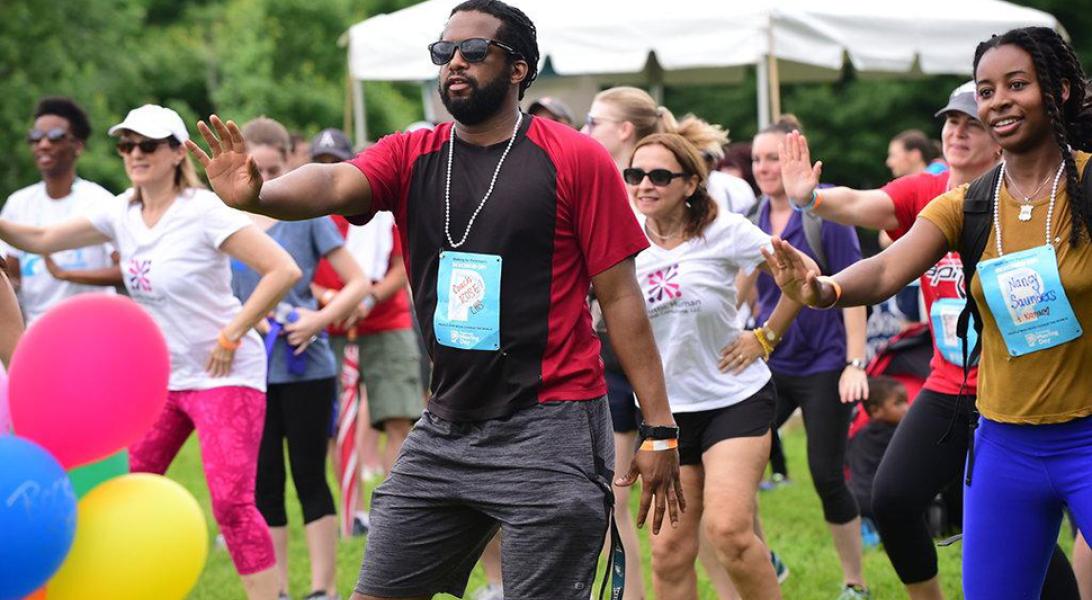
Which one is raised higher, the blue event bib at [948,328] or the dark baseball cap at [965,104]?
the dark baseball cap at [965,104]

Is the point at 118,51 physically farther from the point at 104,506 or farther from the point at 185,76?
the point at 104,506

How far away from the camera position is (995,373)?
4.35 meters

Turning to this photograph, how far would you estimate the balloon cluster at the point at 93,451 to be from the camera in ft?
12.3

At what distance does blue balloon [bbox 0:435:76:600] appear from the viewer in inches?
139

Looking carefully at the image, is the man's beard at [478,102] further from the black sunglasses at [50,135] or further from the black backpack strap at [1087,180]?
the black sunglasses at [50,135]

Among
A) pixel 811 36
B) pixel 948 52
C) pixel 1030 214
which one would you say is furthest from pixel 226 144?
pixel 948 52

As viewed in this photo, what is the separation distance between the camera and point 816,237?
709cm

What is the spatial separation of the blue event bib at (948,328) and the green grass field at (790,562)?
6.41 ft

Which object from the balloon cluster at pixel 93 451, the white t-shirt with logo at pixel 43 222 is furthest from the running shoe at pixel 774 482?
the balloon cluster at pixel 93 451

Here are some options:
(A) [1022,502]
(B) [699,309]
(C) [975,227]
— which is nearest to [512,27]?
(C) [975,227]

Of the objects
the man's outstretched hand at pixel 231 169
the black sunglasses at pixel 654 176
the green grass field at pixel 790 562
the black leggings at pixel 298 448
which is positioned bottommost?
the green grass field at pixel 790 562

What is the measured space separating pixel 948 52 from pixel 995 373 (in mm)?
8707

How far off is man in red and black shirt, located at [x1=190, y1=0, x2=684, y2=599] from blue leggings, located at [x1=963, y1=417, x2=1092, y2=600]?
949 millimetres

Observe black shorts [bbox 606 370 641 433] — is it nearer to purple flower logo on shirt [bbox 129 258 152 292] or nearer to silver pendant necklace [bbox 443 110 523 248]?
purple flower logo on shirt [bbox 129 258 152 292]
